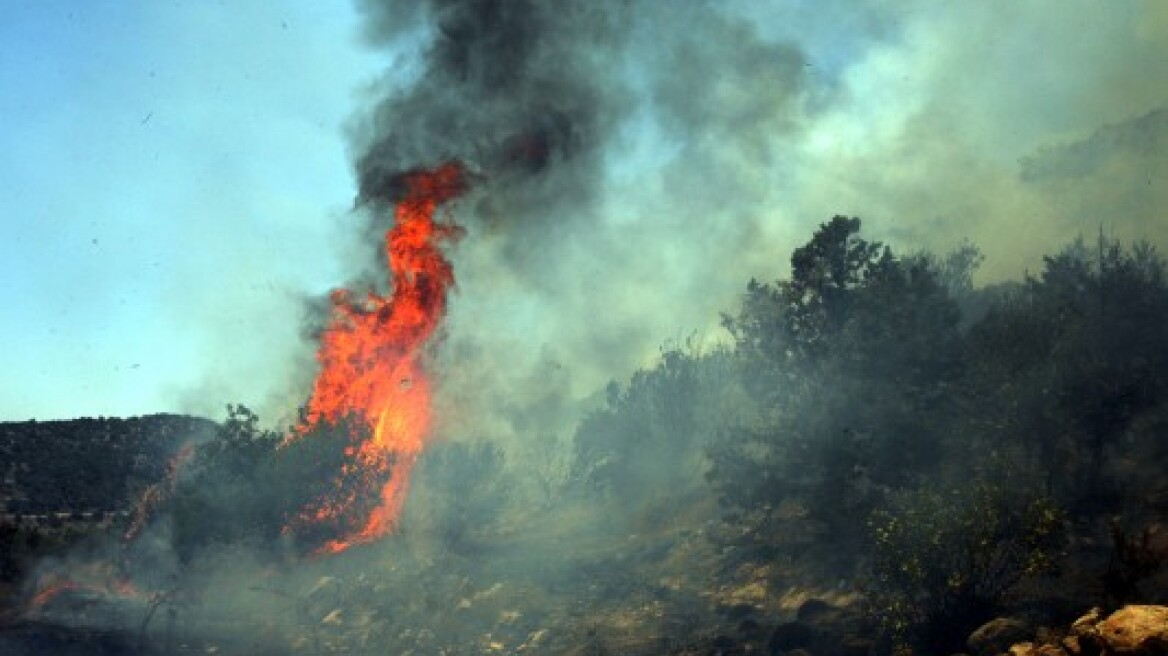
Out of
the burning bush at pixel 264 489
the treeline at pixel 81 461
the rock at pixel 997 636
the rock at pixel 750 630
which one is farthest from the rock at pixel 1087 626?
the treeline at pixel 81 461

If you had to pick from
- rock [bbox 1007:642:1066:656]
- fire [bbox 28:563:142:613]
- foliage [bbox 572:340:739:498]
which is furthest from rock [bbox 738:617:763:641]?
fire [bbox 28:563:142:613]

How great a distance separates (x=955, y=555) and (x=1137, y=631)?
786 cm

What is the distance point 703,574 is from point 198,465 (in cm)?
2624

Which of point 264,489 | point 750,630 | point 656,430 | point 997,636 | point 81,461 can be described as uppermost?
point 81,461

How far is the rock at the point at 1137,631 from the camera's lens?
13688 mm

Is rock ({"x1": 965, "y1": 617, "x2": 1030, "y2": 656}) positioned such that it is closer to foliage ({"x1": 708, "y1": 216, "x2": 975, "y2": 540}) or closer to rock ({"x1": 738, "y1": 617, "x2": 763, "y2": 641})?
rock ({"x1": 738, "y1": 617, "x2": 763, "y2": 641})

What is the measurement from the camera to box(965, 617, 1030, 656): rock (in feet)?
63.5

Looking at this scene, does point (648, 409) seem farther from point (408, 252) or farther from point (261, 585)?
point (261, 585)

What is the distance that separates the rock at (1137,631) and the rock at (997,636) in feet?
15.4

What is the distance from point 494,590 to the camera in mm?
35938

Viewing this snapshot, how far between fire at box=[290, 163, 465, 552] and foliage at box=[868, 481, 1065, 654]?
27.2m

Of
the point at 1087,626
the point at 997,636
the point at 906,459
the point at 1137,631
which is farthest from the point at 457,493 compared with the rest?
the point at 1137,631

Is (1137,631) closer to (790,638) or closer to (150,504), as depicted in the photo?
(790,638)

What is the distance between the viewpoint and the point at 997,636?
19.7m
